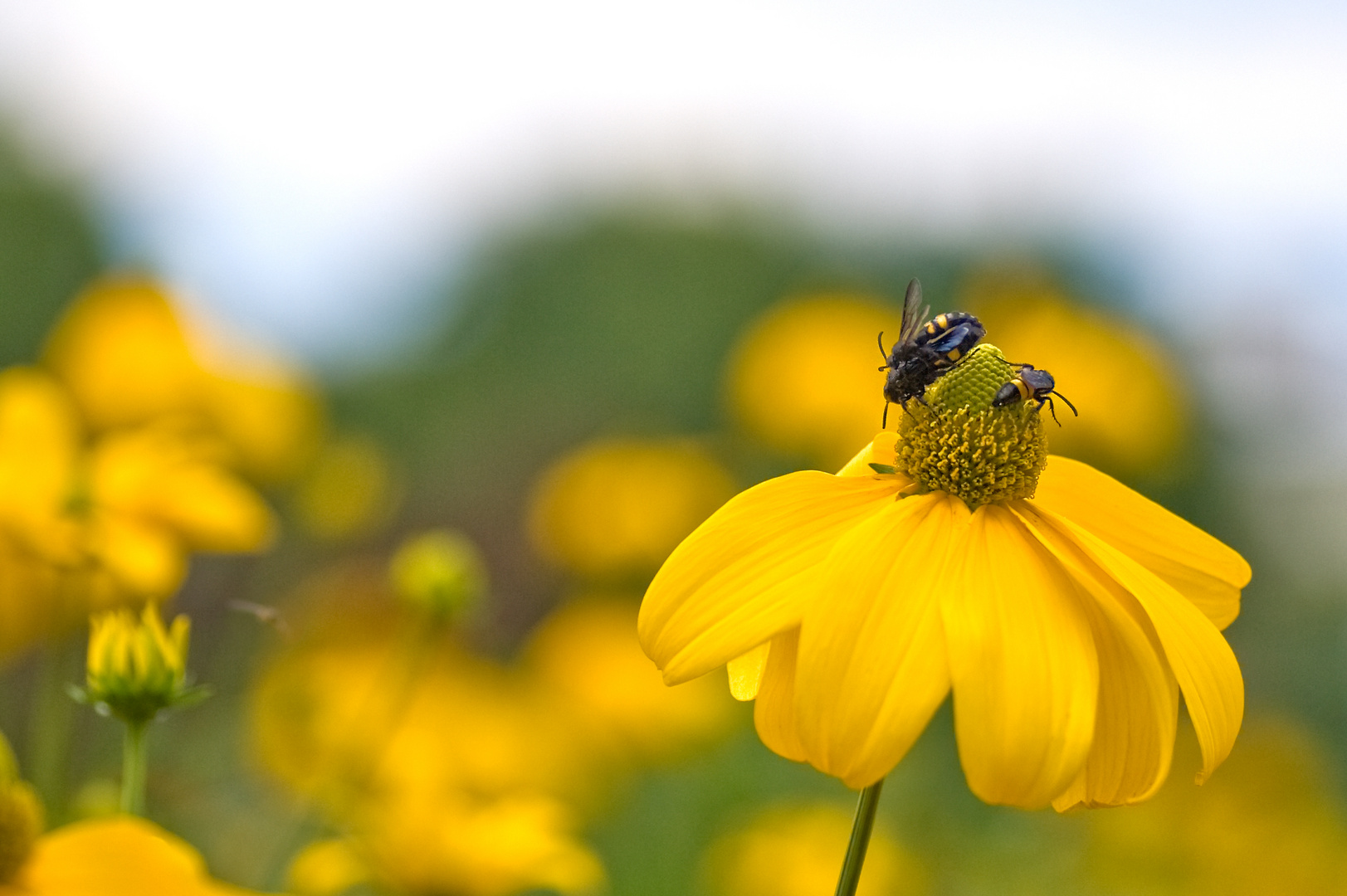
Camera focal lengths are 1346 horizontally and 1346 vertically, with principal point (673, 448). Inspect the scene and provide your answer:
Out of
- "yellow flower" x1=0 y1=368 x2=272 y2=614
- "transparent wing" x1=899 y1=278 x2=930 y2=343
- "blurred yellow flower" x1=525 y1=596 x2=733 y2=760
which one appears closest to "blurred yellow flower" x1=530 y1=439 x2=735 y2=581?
"blurred yellow flower" x1=525 y1=596 x2=733 y2=760

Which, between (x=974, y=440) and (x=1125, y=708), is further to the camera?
(x=974, y=440)

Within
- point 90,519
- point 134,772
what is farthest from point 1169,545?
point 90,519

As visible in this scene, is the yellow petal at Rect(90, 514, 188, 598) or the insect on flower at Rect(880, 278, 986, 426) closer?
the insect on flower at Rect(880, 278, 986, 426)

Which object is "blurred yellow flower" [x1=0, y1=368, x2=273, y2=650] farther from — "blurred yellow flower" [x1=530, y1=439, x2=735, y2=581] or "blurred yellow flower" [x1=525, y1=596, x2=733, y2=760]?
"blurred yellow flower" [x1=530, y1=439, x2=735, y2=581]

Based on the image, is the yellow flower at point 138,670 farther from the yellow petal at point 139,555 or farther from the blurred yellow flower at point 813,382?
the blurred yellow flower at point 813,382

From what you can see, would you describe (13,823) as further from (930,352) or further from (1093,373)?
(1093,373)

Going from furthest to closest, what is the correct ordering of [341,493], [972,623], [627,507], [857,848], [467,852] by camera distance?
[627,507]
[341,493]
[467,852]
[972,623]
[857,848]
